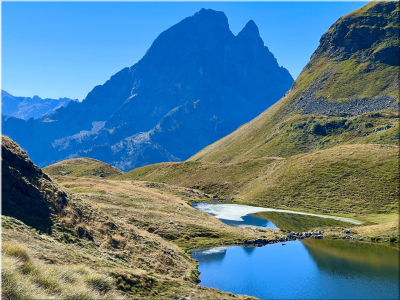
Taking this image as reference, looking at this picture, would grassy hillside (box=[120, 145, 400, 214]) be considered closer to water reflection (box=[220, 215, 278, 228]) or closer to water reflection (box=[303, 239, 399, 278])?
water reflection (box=[220, 215, 278, 228])

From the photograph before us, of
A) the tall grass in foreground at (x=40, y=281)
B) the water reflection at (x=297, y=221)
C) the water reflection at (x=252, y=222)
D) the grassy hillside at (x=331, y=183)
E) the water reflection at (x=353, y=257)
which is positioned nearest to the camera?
the tall grass in foreground at (x=40, y=281)

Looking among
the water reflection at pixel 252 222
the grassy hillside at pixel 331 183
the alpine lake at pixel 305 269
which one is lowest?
the alpine lake at pixel 305 269

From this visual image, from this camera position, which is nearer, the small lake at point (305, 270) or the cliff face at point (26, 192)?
the cliff face at point (26, 192)

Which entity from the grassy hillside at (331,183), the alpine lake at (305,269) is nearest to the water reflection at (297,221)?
the grassy hillside at (331,183)

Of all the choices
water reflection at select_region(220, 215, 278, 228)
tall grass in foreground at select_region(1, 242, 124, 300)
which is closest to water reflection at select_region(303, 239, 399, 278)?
water reflection at select_region(220, 215, 278, 228)

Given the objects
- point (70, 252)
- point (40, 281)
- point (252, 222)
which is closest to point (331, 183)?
point (252, 222)

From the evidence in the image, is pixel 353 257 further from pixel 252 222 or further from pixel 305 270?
pixel 252 222

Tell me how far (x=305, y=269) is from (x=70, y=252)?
4466 cm

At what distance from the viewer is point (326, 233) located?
91062mm

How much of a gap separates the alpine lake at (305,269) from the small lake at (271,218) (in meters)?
18.7

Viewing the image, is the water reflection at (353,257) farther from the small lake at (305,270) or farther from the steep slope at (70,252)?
the steep slope at (70,252)

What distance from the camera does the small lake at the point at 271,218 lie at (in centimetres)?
10369

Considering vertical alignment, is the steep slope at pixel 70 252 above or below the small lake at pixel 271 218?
below

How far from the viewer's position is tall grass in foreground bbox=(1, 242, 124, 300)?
63.9ft
